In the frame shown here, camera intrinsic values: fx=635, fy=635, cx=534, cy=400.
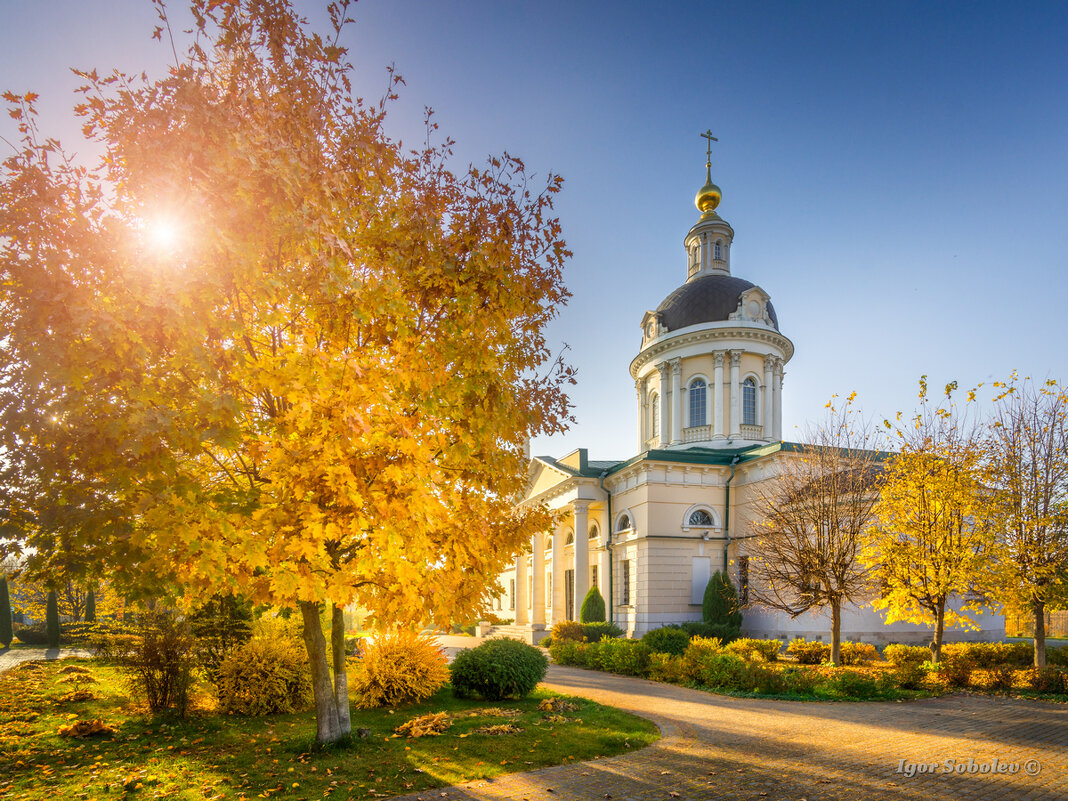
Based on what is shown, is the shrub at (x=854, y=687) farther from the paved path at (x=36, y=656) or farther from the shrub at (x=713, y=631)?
the paved path at (x=36, y=656)

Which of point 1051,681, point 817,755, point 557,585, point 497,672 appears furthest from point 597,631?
point 817,755

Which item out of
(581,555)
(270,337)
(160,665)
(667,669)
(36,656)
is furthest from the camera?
(581,555)

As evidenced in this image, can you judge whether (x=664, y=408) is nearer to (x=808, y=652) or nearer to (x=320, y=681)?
(x=808, y=652)

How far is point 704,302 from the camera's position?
31.7m

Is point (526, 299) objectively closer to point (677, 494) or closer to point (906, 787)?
point (906, 787)

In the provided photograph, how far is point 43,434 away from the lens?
4.91 meters

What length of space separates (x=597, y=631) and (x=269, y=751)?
16499 millimetres

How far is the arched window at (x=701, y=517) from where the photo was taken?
960 inches

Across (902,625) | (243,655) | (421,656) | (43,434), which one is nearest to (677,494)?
(902,625)

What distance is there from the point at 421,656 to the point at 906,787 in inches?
287

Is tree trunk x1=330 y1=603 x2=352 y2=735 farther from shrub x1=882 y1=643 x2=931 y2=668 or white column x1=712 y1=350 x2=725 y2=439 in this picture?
white column x1=712 y1=350 x2=725 y2=439

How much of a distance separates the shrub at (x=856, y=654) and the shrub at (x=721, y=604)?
15.1ft

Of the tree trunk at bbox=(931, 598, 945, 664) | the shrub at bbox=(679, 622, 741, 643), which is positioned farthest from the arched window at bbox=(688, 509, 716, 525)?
the tree trunk at bbox=(931, 598, 945, 664)

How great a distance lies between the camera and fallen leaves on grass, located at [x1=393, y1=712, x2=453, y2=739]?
8.42 meters
